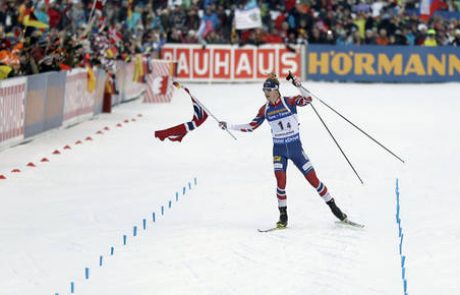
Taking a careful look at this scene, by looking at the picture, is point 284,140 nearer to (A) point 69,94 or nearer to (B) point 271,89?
(B) point 271,89

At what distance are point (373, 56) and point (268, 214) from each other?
26327 mm

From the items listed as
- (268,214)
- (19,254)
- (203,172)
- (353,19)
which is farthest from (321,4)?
(19,254)

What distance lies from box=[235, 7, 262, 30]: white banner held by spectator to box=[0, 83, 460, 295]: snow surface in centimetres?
1432

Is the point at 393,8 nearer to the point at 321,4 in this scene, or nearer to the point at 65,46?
the point at 321,4

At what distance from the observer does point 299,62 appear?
132 feet

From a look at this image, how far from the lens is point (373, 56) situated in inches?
1578

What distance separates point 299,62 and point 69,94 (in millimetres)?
16068

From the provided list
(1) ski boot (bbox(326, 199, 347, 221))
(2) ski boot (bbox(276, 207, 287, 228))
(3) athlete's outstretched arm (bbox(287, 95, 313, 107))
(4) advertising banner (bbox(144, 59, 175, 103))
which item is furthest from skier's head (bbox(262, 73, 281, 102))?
(4) advertising banner (bbox(144, 59, 175, 103))

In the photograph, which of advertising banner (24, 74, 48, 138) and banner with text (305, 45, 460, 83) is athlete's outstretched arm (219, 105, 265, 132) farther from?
banner with text (305, 45, 460, 83)

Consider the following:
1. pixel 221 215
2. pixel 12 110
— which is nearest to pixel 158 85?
pixel 12 110

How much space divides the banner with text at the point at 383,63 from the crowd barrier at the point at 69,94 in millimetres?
7486

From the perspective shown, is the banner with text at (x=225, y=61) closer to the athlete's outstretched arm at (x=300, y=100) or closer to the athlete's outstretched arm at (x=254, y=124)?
the athlete's outstretched arm at (x=254, y=124)

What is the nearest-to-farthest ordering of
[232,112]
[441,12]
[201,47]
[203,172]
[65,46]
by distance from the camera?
[203,172], [65,46], [232,112], [201,47], [441,12]

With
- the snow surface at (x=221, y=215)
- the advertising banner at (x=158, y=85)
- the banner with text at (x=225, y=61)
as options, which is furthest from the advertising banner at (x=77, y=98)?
the banner with text at (x=225, y=61)
